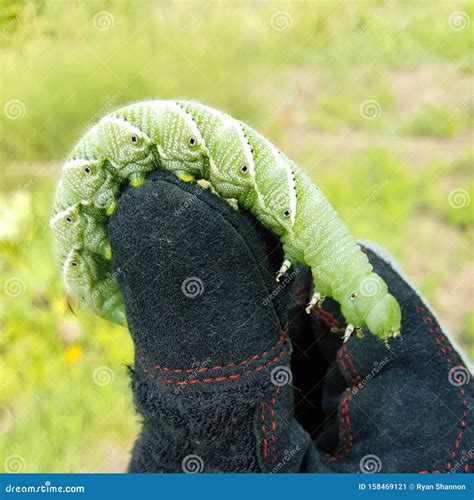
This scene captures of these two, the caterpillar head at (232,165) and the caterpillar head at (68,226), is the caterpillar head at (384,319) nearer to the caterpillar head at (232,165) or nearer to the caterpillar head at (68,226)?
the caterpillar head at (232,165)

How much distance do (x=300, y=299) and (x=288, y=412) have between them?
0.30m

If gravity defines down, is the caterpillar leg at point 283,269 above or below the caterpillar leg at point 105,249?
above

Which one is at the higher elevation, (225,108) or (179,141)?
(179,141)

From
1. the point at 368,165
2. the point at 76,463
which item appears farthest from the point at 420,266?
the point at 76,463
